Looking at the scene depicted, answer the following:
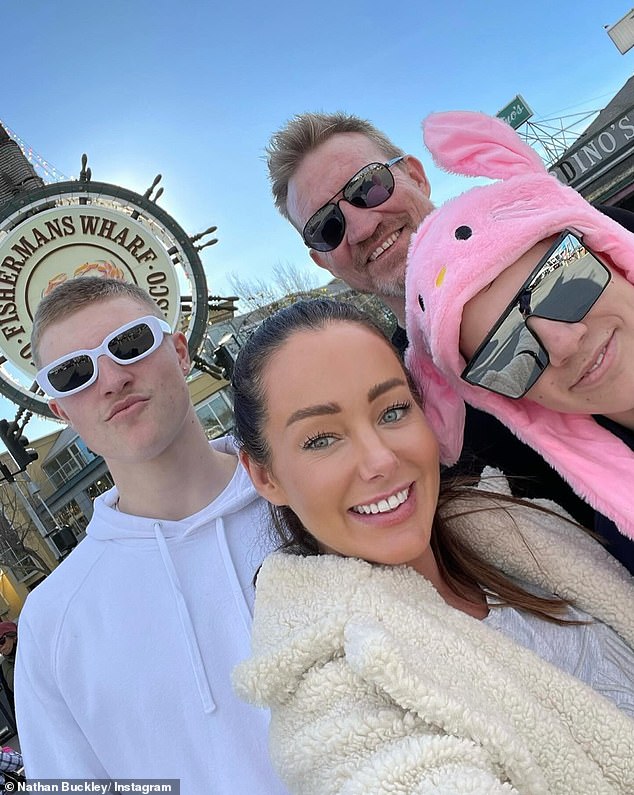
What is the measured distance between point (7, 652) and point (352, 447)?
918 cm

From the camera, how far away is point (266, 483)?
1.56m

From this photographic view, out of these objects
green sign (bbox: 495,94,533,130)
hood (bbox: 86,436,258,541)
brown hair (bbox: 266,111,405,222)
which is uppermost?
green sign (bbox: 495,94,533,130)

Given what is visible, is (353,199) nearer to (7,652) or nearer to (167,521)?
(167,521)

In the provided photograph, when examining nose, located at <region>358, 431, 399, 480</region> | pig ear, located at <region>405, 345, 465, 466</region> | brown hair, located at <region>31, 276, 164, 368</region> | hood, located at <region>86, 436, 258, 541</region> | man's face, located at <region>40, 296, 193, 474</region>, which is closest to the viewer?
nose, located at <region>358, 431, 399, 480</region>

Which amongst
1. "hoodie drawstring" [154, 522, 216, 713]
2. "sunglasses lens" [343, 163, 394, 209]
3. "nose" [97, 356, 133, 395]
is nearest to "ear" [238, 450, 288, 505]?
"hoodie drawstring" [154, 522, 216, 713]

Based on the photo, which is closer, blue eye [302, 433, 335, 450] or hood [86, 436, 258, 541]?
blue eye [302, 433, 335, 450]

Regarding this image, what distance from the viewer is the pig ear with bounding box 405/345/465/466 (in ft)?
5.49

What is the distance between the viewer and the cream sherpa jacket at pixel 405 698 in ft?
3.23

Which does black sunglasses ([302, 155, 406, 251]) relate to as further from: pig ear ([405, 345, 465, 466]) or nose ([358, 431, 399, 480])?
nose ([358, 431, 399, 480])

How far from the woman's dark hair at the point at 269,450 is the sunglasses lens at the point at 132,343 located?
31.3 inches

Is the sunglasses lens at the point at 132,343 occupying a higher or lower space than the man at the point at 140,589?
higher

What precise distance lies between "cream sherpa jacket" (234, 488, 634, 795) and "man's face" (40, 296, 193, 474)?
3.29 feet

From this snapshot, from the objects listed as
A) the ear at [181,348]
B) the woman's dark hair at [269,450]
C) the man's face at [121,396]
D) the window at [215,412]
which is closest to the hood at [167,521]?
the man's face at [121,396]

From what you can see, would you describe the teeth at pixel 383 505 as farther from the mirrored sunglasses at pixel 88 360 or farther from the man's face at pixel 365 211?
the man's face at pixel 365 211
